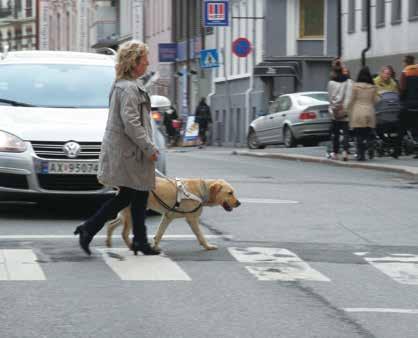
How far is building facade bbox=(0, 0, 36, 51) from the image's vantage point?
13088 centimetres

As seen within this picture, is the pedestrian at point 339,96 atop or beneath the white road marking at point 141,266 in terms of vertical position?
A: atop

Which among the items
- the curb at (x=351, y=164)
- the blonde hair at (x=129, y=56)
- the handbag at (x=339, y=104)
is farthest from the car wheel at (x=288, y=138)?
the blonde hair at (x=129, y=56)

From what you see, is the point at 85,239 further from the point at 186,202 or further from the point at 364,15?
the point at 364,15

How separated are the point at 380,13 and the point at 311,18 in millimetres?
10931

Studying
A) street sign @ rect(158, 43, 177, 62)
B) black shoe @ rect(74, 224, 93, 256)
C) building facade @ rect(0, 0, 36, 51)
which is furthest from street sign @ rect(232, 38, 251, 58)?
building facade @ rect(0, 0, 36, 51)

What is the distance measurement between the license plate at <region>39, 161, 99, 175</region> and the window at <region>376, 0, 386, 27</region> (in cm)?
3135

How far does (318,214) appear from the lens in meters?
16.0

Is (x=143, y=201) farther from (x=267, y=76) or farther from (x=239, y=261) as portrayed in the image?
(x=267, y=76)

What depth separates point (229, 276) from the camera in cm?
1069

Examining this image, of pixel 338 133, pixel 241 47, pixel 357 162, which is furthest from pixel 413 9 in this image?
pixel 357 162

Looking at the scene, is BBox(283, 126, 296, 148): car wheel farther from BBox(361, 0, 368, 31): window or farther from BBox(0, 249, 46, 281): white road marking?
BBox(0, 249, 46, 281): white road marking

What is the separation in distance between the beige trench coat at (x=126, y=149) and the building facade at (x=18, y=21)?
391 feet

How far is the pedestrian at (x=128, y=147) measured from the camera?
11.5 m

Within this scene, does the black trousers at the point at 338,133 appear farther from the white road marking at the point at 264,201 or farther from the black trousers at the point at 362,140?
the white road marking at the point at 264,201
